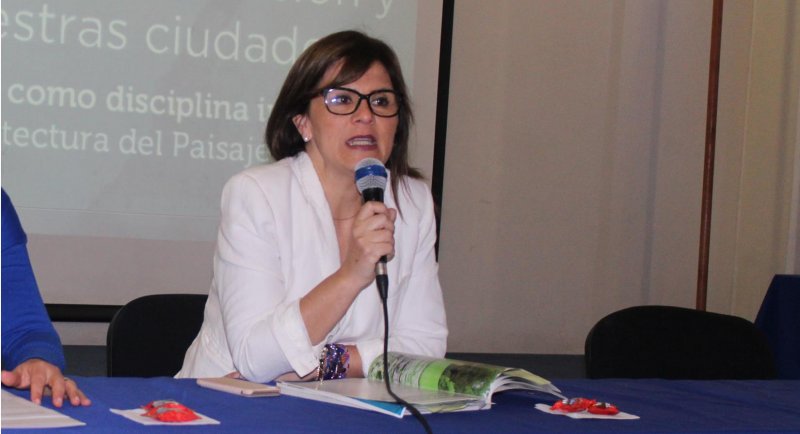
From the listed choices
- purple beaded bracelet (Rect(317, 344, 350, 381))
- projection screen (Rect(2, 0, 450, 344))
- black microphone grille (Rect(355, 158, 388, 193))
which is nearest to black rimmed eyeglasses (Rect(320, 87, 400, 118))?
black microphone grille (Rect(355, 158, 388, 193))

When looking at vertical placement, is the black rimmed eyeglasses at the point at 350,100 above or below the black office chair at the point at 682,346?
above

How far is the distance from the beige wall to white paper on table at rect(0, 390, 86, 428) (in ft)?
10.7

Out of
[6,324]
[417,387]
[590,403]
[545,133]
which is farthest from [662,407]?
[545,133]

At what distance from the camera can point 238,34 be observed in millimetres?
3924

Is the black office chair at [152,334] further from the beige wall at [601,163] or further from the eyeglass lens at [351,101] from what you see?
the beige wall at [601,163]

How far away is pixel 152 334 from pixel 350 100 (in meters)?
0.62

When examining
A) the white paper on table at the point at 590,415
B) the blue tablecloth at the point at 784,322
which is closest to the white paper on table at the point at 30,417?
the white paper on table at the point at 590,415

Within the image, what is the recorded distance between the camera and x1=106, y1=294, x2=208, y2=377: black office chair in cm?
198

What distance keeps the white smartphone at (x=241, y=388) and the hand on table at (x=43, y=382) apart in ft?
0.67

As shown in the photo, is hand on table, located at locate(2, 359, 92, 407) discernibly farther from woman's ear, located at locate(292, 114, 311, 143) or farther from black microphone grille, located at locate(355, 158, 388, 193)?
woman's ear, located at locate(292, 114, 311, 143)

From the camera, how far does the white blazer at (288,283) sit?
170 centimetres

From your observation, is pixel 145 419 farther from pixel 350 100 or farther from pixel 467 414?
pixel 350 100

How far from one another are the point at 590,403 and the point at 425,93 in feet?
9.60

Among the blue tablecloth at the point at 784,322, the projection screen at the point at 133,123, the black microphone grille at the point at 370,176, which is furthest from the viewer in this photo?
the projection screen at the point at 133,123
